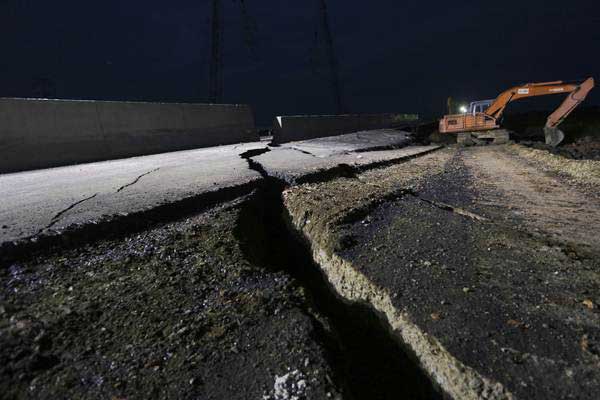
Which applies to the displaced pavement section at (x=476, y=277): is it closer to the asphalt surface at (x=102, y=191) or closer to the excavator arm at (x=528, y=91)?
the asphalt surface at (x=102, y=191)

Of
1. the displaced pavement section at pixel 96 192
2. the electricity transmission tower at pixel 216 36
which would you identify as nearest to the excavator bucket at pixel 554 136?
the displaced pavement section at pixel 96 192

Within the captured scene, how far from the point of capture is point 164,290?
119 centimetres

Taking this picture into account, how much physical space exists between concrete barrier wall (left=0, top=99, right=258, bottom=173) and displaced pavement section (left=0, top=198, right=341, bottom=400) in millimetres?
3631

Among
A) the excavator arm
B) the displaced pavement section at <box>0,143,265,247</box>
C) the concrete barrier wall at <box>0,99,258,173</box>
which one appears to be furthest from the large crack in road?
the excavator arm

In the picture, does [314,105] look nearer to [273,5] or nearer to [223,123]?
[273,5]

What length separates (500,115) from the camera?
8.78 meters

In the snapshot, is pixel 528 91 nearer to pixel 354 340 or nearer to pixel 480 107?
pixel 480 107

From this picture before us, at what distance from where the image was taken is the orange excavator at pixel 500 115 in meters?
7.45

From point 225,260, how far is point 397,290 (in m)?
0.74

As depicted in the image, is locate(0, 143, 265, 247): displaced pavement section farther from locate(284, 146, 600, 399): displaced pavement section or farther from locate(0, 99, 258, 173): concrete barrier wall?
locate(0, 99, 258, 173): concrete barrier wall

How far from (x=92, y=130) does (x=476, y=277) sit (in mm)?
5270

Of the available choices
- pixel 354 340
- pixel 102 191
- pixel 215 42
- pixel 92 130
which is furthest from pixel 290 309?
pixel 215 42

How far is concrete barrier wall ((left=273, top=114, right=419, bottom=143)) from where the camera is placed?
7418 mm

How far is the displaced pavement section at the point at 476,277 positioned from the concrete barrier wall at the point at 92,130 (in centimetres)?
377
